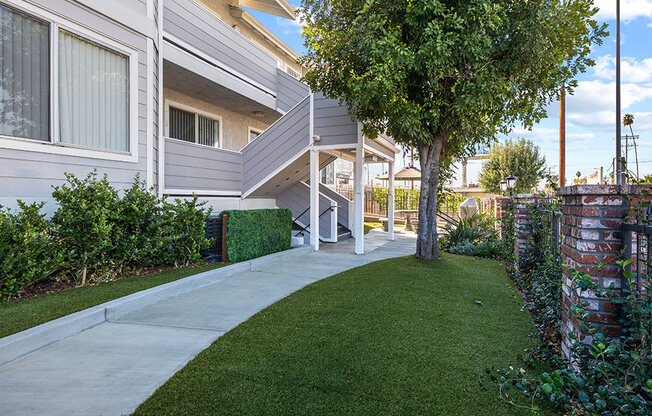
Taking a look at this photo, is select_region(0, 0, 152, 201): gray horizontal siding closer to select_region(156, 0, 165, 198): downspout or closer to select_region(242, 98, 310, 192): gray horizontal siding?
select_region(156, 0, 165, 198): downspout

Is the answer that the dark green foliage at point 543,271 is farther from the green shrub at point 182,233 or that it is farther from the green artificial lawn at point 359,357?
the green shrub at point 182,233

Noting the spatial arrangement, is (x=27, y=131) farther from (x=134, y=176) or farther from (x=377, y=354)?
(x=377, y=354)

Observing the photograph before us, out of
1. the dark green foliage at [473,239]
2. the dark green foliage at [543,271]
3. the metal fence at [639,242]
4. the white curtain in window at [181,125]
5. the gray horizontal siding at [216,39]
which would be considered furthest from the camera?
the white curtain in window at [181,125]

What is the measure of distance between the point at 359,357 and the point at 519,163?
3005 centimetres

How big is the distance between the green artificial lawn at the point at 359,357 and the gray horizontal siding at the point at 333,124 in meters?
4.97

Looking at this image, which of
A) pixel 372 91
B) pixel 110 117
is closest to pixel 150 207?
pixel 110 117

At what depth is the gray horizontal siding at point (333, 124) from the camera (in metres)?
9.49

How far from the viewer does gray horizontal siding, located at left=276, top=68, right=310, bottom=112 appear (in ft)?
40.5

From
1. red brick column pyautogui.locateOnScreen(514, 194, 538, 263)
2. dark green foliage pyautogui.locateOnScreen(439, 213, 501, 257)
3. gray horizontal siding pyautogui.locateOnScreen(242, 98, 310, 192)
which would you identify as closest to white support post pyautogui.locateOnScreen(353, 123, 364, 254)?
gray horizontal siding pyautogui.locateOnScreen(242, 98, 310, 192)

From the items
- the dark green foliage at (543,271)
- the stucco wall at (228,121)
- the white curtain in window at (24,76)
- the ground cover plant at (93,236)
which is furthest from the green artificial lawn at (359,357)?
the stucco wall at (228,121)

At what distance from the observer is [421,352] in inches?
129

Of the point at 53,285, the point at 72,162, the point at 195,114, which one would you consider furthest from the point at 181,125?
the point at 53,285

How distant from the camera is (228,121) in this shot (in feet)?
39.4

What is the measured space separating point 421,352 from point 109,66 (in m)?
6.17
